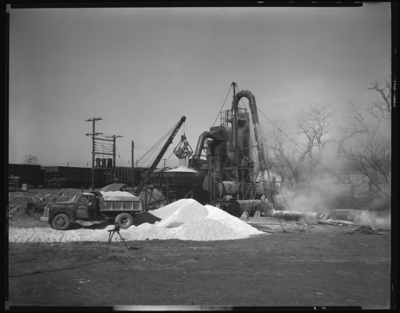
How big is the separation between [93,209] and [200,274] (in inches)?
341

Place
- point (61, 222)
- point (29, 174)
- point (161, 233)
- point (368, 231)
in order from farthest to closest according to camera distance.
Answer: point (29, 174) → point (368, 231) → point (61, 222) → point (161, 233)

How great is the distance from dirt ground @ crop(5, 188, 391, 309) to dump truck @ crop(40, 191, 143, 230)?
2877mm

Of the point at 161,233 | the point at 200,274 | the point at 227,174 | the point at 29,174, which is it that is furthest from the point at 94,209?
the point at 29,174

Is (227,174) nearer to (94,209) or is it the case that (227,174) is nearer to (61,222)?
(94,209)

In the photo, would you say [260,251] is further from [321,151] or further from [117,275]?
[321,151]

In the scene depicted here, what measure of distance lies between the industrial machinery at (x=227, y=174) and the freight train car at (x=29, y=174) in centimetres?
1353

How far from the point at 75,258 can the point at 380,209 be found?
17421 mm

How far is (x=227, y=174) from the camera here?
28812 mm

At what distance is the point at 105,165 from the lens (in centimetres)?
3466

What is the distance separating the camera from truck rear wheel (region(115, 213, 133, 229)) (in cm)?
1479

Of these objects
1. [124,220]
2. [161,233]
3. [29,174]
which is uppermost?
[29,174]

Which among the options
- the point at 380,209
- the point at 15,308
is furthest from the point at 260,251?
the point at 380,209

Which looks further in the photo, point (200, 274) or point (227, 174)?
point (227, 174)

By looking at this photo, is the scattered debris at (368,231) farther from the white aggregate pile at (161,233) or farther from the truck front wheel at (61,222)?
the truck front wheel at (61,222)
